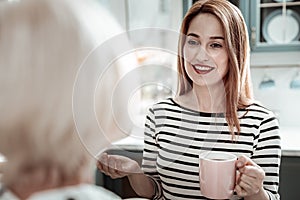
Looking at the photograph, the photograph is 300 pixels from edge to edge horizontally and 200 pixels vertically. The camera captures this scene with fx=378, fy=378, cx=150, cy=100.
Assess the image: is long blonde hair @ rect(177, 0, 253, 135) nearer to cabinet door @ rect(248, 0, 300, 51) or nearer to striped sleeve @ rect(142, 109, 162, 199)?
striped sleeve @ rect(142, 109, 162, 199)

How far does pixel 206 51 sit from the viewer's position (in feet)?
2.54

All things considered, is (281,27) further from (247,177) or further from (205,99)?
(247,177)

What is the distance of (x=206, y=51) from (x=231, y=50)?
75 mm

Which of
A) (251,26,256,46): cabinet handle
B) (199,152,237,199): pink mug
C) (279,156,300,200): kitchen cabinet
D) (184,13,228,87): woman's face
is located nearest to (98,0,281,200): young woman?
(184,13,228,87): woman's face

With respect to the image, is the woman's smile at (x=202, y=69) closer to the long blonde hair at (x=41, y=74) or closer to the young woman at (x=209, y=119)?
the young woman at (x=209, y=119)

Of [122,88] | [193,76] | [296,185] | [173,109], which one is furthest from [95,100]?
[296,185]

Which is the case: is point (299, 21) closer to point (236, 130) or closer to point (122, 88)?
point (236, 130)

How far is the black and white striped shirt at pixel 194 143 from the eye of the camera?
0.77 meters

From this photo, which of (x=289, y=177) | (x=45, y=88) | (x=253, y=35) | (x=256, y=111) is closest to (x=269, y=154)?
(x=256, y=111)

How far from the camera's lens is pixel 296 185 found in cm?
128

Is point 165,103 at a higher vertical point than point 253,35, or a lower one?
lower

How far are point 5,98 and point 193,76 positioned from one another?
58 centimetres

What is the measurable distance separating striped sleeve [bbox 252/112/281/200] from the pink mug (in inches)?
7.6

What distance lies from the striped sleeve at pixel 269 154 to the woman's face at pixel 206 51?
156 mm
